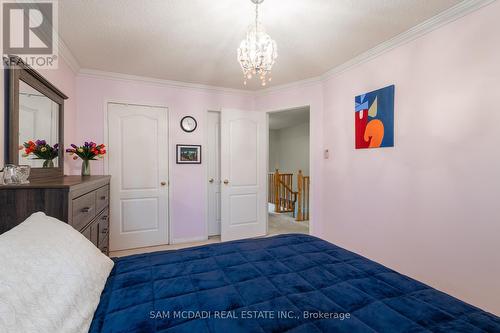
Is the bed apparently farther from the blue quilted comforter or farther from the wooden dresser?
the wooden dresser

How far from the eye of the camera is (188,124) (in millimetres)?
3715

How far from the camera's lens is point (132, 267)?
127 cm

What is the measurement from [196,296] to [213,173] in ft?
10.2

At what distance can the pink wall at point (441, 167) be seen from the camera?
176 cm

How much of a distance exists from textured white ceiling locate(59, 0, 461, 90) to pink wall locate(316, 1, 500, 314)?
317 millimetres

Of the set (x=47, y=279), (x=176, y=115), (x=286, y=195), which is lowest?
(x=286, y=195)

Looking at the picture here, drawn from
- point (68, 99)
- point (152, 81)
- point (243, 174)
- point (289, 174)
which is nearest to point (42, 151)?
point (68, 99)

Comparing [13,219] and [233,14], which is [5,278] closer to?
[13,219]

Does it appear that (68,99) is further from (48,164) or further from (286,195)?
(286,195)

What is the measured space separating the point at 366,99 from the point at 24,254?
9.97 feet

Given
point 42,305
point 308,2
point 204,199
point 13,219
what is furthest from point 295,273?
Answer: point 204,199

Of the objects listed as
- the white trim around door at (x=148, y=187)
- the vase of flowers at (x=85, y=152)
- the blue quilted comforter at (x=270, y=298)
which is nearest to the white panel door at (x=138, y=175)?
the white trim around door at (x=148, y=187)

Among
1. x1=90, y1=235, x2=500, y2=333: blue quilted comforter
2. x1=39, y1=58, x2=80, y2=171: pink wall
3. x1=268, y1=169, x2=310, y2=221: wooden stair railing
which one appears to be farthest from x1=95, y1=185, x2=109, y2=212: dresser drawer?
x1=268, y1=169, x2=310, y2=221: wooden stair railing

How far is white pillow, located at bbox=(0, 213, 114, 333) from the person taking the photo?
0.62 meters
